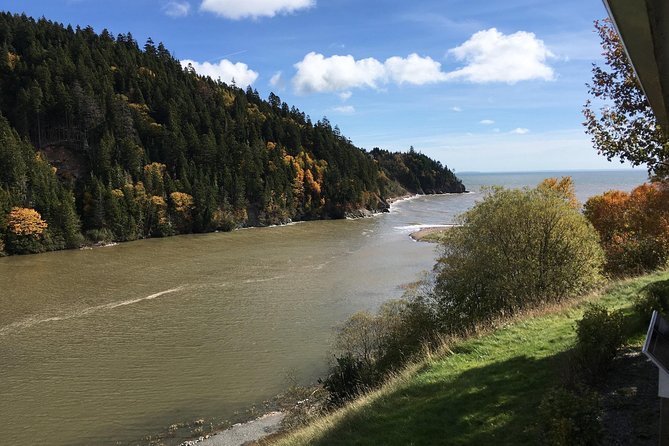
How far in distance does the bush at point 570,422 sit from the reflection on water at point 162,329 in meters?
17.6

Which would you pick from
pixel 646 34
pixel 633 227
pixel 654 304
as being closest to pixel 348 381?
pixel 654 304

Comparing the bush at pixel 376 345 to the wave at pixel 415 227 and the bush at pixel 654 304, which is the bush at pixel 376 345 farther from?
the wave at pixel 415 227

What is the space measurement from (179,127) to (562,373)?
119 metres

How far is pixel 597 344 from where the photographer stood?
28.0 ft

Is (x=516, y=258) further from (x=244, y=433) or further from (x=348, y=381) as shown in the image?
(x=244, y=433)

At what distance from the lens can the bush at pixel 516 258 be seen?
22156 millimetres

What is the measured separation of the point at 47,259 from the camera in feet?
206

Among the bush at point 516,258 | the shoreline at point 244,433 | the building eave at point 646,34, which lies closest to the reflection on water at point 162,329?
the shoreline at point 244,433

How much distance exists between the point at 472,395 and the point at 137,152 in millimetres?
101230

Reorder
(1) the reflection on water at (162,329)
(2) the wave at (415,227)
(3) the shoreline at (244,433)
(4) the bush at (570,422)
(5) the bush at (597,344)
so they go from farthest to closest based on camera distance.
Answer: (2) the wave at (415,227) → (1) the reflection on water at (162,329) → (3) the shoreline at (244,433) → (5) the bush at (597,344) → (4) the bush at (570,422)

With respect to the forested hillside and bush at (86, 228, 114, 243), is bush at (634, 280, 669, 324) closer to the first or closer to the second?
the forested hillside

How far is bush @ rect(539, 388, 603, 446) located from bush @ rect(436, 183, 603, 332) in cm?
1521

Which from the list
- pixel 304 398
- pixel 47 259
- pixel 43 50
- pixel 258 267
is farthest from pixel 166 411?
pixel 43 50

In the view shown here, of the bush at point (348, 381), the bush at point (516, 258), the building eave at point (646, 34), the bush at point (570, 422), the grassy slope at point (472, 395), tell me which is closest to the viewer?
the building eave at point (646, 34)
